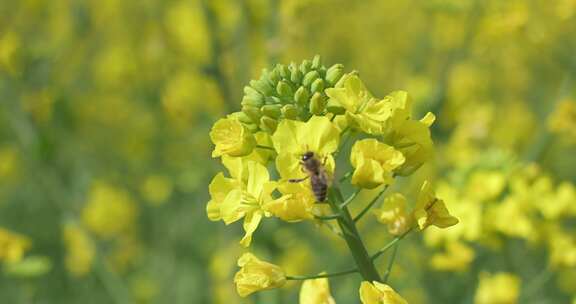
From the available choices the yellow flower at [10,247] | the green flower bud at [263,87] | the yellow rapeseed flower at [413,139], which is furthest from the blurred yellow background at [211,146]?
the green flower bud at [263,87]

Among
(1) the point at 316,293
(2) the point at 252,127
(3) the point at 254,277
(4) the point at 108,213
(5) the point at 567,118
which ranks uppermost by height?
(2) the point at 252,127

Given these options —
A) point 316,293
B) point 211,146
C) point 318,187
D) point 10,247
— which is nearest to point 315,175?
point 318,187

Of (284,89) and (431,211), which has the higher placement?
(284,89)

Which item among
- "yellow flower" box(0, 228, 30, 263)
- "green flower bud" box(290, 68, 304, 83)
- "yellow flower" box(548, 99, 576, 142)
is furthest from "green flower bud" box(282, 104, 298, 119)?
"yellow flower" box(548, 99, 576, 142)

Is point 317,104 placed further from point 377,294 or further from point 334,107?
point 377,294

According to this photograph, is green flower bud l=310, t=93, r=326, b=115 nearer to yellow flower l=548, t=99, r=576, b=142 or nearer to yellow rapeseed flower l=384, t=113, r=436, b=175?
yellow rapeseed flower l=384, t=113, r=436, b=175

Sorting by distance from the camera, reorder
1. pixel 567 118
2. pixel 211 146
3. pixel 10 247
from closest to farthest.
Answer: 1. pixel 10 247
2. pixel 567 118
3. pixel 211 146
